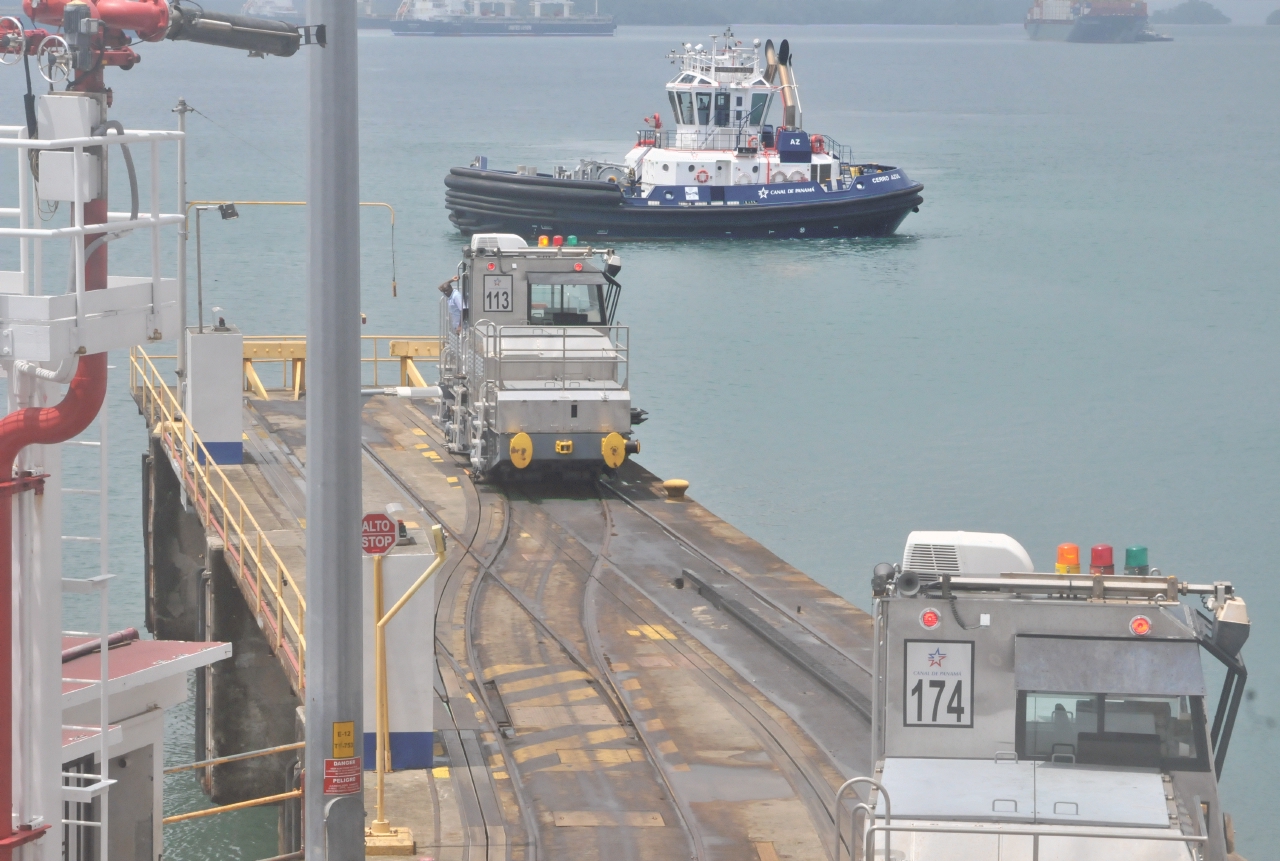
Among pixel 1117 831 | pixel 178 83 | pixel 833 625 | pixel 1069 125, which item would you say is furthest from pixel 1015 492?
pixel 178 83

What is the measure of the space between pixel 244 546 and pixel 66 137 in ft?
31.0

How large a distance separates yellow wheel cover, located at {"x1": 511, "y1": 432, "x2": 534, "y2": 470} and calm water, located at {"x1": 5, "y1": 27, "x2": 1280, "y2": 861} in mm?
5385

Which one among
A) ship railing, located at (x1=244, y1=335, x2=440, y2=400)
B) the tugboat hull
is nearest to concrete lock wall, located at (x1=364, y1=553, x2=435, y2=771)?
ship railing, located at (x1=244, y1=335, x2=440, y2=400)

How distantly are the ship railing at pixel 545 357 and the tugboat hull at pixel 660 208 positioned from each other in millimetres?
36425

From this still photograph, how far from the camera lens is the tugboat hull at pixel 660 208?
2318 inches

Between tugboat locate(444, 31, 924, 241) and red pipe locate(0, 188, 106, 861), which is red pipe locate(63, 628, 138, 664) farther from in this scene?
tugboat locate(444, 31, 924, 241)

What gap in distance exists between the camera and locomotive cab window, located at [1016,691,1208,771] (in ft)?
25.6

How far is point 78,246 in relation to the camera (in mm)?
6977

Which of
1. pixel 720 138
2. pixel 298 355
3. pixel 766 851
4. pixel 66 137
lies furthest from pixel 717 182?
pixel 66 137

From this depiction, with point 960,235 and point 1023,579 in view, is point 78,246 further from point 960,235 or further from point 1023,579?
point 960,235

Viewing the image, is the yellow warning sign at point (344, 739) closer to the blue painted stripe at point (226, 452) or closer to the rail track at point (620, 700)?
the rail track at point (620, 700)

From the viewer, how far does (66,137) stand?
23.1 ft

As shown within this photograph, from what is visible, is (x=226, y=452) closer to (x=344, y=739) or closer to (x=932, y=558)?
(x=344, y=739)

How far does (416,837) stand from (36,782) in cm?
396
